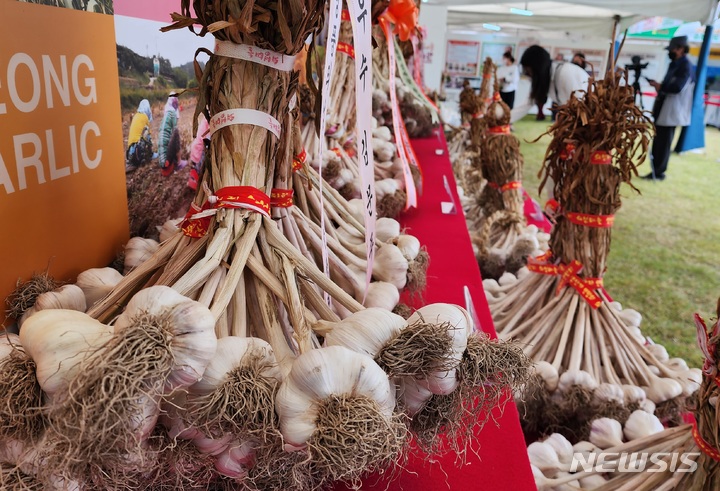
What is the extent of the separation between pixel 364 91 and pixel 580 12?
5341 millimetres

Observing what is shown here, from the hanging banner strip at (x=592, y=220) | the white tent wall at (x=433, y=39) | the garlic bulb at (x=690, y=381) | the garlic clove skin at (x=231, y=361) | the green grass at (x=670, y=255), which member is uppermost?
the white tent wall at (x=433, y=39)

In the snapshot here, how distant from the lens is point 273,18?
598 millimetres

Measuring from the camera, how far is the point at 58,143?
684 mm

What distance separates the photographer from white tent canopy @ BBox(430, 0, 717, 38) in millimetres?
3611

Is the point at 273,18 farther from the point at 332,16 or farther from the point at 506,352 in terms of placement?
the point at 506,352

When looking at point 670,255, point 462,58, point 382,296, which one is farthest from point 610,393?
point 462,58

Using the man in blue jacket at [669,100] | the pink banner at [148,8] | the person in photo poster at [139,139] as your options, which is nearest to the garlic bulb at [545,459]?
the person in photo poster at [139,139]

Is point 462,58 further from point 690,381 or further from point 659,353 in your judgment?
point 690,381

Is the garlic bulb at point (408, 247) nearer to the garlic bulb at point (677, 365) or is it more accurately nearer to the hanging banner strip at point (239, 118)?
the hanging banner strip at point (239, 118)

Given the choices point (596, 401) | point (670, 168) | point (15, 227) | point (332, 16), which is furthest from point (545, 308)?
point (670, 168)

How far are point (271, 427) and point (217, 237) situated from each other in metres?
0.22

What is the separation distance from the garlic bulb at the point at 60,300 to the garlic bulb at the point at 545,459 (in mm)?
920

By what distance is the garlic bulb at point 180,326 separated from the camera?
0.44 metres

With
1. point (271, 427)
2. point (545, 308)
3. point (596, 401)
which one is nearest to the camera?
point (271, 427)
